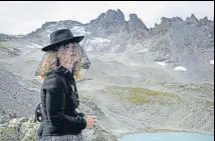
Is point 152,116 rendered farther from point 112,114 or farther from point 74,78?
point 74,78

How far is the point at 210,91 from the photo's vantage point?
266 ft

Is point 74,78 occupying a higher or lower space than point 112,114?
higher

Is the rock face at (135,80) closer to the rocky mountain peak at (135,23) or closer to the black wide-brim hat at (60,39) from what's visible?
the rocky mountain peak at (135,23)

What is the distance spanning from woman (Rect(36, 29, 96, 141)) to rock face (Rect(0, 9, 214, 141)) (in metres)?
4.49

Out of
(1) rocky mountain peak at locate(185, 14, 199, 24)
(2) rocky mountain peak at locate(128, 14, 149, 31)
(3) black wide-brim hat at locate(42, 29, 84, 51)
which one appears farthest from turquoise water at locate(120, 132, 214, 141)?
(2) rocky mountain peak at locate(128, 14, 149, 31)

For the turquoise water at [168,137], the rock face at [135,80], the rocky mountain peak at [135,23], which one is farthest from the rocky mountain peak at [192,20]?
the turquoise water at [168,137]

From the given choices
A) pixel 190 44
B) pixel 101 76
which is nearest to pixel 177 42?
pixel 190 44

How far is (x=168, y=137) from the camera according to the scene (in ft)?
151

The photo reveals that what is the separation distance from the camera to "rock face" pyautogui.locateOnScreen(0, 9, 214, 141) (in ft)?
111

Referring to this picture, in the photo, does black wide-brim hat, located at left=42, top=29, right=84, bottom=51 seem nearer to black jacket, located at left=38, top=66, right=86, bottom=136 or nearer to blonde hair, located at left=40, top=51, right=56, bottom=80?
blonde hair, located at left=40, top=51, right=56, bottom=80

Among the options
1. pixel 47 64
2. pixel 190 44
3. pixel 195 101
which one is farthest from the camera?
pixel 190 44

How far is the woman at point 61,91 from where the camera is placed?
485 centimetres

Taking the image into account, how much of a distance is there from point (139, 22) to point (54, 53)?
191 m

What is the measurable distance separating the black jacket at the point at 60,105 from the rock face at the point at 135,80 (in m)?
4.52
